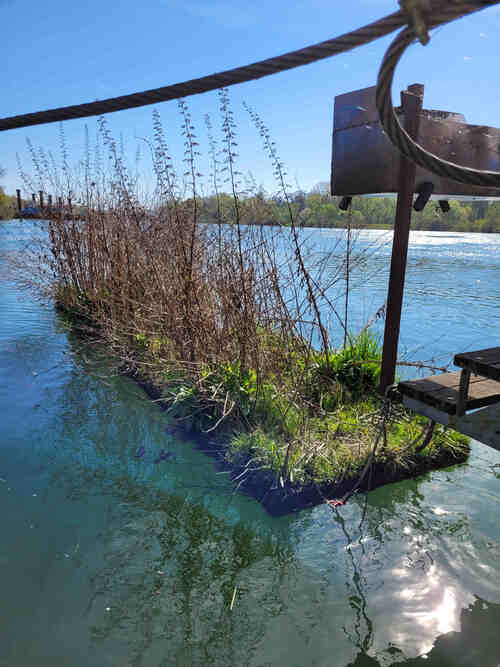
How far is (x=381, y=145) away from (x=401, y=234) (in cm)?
59

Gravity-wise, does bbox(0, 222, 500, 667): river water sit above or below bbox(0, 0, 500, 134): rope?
below

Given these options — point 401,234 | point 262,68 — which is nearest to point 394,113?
point 262,68

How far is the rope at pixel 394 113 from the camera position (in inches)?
18.9

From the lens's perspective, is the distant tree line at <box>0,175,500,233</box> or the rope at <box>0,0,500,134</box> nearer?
the rope at <box>0,0,500,134</box>

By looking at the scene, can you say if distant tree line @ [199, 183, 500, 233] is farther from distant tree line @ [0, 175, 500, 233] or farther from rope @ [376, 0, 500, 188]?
rope @ [376, 0, 500, 188]

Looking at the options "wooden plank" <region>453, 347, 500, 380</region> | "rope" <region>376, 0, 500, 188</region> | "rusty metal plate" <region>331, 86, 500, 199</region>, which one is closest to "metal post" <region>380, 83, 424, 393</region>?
"rusty metal plate" <region>331, 86, 500, 199</region>

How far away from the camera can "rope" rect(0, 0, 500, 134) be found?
0.49 meters

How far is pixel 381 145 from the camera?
2475 mm

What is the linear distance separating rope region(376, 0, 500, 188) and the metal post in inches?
77.6

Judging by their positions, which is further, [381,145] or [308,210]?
[308,210]

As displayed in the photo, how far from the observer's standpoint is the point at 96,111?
0.89 m

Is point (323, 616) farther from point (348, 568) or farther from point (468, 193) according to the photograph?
point (468, 193)

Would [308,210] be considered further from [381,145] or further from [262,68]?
[262,68]

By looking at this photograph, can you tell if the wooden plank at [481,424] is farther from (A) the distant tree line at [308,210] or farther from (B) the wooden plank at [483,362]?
(A) the distant tree line at [308,210]
